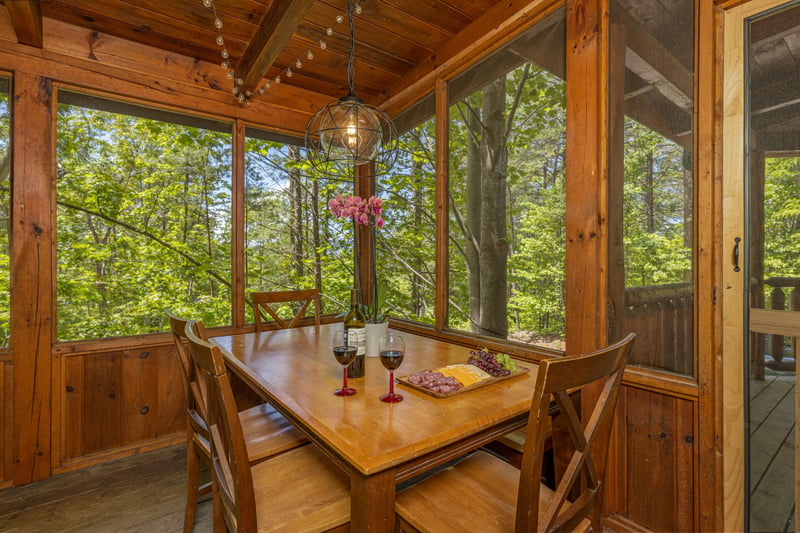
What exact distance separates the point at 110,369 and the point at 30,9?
2043mm

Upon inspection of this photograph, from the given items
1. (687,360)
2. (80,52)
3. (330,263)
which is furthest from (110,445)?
(687,360)

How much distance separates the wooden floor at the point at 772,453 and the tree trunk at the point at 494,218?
1.07 meters

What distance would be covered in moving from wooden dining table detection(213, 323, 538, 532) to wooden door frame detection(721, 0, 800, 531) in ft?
2.29

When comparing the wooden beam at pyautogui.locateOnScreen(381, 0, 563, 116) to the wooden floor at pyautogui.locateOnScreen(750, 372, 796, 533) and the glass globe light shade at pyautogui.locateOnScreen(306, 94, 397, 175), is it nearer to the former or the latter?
the glass globe light shade at pyautogui.locateOnScreen(306, 94, 397, 175)

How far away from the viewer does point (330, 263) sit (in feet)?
11.3

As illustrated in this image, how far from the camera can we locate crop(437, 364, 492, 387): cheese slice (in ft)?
4.46

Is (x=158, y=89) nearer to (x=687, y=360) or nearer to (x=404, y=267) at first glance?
(x=404, y=267)

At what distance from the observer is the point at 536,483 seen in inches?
33.7

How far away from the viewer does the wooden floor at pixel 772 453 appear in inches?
50.6

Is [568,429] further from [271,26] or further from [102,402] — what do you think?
[102,402]

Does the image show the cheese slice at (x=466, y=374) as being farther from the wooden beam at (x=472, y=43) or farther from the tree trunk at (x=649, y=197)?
the wooden beam at (x=472, y=43)

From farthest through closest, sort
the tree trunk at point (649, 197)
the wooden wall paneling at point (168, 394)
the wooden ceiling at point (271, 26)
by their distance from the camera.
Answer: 1. the wooden wall paneling at point (168, 394)
2. the wooden ceiling at point (271, 26)
3. the tree trunk at point (649, 197)

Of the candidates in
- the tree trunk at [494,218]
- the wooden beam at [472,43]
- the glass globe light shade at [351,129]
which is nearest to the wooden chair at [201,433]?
the glass globe light shade at [351,129]

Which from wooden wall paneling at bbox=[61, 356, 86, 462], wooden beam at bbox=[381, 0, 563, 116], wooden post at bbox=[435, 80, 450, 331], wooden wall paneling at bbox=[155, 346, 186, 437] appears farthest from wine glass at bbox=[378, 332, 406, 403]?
wooden wall paneling at bbox=[61, 356, 86, 462]
